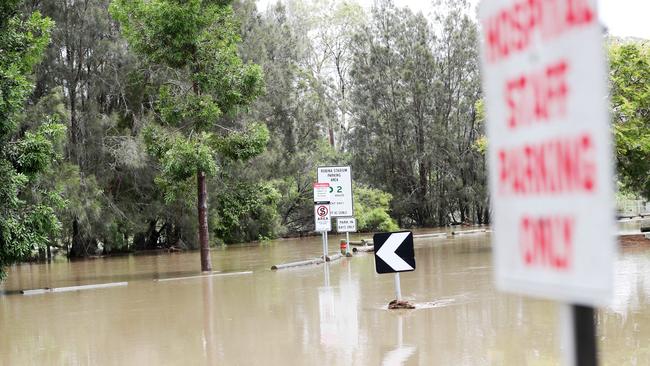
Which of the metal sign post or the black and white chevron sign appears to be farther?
the metal sign post

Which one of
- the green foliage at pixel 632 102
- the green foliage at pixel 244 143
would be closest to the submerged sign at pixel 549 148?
the green foliage at pixel 244 143

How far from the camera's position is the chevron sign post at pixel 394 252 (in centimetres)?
1074

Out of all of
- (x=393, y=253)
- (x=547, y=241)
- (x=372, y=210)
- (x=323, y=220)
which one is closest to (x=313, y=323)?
(x=393, y=253)

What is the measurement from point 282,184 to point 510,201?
4296 cm

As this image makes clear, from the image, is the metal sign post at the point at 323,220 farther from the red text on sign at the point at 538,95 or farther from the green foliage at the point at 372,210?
the green foliage at the point at 372,210

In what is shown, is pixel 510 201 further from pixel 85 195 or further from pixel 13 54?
pixel 85 195

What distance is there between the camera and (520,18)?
196cm

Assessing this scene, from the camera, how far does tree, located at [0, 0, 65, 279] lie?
14.0 metres

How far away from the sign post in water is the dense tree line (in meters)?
13.2

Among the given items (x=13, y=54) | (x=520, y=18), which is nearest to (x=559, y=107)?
(x=520, y=18)

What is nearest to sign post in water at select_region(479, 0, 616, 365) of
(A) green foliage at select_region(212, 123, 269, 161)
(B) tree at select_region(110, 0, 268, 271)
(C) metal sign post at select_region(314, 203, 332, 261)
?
(B) tree at select_region(110, 0, 268, 271)

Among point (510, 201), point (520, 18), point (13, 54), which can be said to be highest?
point (13, 54)

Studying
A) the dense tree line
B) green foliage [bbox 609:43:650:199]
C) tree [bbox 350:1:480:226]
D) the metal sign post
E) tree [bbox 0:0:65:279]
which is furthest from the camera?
tree [bbox 350:1:480:226]

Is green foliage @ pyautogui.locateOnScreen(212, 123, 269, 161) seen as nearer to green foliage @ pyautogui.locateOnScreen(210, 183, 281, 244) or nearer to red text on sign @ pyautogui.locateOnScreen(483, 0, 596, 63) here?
green foliage @ pyautogui.locateOnScreen(210, 183, 281, 244)
